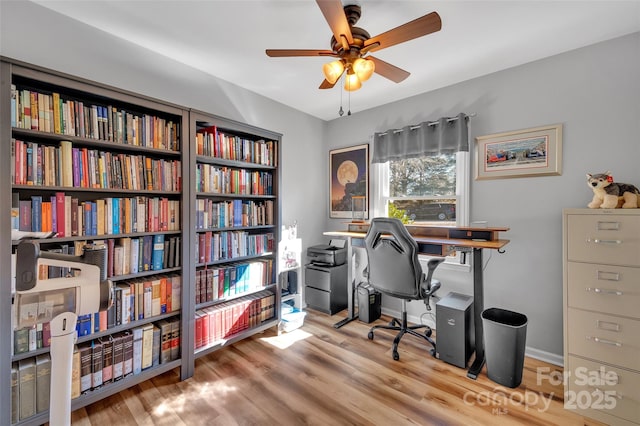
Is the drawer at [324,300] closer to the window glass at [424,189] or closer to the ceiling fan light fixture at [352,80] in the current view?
the window glass at [424,189]

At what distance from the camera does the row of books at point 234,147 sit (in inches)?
86.1

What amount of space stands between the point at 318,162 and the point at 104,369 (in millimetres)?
2857

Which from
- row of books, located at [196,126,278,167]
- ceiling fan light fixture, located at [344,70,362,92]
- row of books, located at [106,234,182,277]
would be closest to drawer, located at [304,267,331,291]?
row of books, located at [196,126,278,167]

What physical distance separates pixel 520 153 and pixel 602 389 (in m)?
1.70


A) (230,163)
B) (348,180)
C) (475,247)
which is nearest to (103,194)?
(230,163)

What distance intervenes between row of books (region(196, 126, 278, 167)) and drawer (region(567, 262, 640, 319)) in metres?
2.46

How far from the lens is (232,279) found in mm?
2346

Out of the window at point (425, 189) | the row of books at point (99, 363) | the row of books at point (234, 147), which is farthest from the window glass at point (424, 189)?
the row of books at point (99, 363)

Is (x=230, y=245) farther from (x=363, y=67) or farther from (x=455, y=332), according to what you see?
(x=455, y=332)

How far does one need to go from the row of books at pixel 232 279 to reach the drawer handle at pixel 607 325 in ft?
7.87

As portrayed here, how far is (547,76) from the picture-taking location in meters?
2.15

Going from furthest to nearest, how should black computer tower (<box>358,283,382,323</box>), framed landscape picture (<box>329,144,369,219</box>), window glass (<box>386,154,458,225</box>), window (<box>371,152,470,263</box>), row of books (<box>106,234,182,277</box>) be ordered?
framed landscape picture (<box>329,144,369,219</box>) → black computer tower (<box>358,283,382,323</box>) → window glass (<box>386,154,458,225</box>) → window (<box>371,152,470,263</box>) → row of books (<box>106,234,182,277</box>)

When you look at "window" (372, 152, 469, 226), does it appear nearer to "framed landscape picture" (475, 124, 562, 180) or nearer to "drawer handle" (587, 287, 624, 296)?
"framed landscape picture" (475, 124, 562, 180)

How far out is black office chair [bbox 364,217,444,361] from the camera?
6.98 ft
